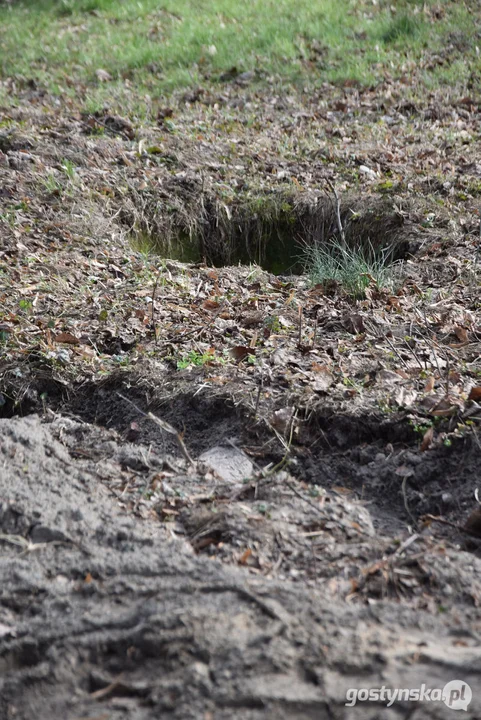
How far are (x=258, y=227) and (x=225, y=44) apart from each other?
4.95 meters

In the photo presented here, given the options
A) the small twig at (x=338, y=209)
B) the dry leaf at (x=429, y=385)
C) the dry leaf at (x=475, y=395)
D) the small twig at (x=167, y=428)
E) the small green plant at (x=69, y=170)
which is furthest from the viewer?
the small green plant at (x=69, y=170)

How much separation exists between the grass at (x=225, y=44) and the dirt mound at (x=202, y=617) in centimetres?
658

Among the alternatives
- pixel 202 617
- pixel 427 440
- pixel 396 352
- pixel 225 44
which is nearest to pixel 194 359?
pixel 396 352

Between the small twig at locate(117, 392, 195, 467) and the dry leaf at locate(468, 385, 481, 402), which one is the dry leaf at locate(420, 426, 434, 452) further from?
the small twig at locate(117, 392, 195, 467)

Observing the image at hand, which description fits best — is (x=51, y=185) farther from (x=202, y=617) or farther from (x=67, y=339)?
(x=202, y=617)

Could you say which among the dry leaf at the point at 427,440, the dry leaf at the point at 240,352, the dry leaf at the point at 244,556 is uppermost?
the dry leaf at the point at 240,352

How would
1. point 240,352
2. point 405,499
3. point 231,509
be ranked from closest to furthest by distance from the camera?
point 231,509, point 405,499, point 240,352

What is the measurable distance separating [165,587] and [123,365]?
187cm

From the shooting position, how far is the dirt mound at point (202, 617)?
69.7 inches

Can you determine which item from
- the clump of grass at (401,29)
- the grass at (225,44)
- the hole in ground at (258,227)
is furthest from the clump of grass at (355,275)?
the clump of grass at (401,29)

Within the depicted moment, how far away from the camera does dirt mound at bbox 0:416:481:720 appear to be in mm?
1770

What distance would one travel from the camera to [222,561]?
247 centimetres

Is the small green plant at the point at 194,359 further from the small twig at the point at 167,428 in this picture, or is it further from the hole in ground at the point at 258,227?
the hole in ground at the point at 258,227

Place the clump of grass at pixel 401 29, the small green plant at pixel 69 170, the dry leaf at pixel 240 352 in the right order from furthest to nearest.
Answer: the clump of grass at pixel 401 29, the small green plant at pixel 69 170, the dry leaf at pixel 240 352
